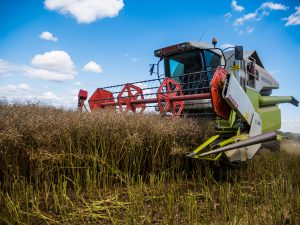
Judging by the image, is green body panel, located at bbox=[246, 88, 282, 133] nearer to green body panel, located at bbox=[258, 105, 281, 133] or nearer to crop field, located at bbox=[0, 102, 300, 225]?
green body panel, located at bbox=[258, 105, 281, 133]

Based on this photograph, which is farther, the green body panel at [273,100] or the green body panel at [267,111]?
the green body panel at [273,100]

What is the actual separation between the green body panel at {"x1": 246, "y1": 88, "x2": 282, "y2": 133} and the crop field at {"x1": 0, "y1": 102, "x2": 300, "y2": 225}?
3.55ft

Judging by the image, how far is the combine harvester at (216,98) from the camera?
3482 millimetres

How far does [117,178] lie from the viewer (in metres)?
3.38

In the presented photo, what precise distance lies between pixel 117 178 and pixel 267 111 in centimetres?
348

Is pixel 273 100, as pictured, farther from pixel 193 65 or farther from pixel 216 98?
pixel 216 98

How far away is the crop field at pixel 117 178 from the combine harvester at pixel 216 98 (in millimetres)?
406

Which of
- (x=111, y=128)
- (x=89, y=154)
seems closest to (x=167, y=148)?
(x=111, y=128)

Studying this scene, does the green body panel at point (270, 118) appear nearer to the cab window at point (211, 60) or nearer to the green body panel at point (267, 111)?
the green body panel at point (267, 111)

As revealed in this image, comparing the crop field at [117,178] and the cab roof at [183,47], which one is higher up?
the cab roof at [183,47]

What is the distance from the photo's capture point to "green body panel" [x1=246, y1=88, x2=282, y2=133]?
5023 millimetres

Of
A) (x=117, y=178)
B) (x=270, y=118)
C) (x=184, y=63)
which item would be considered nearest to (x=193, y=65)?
(x=184, y=63)

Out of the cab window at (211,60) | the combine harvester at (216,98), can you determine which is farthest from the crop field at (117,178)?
the cab window at (211,60)

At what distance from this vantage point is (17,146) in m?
2.90
